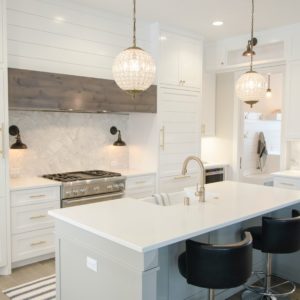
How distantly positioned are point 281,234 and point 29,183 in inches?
101

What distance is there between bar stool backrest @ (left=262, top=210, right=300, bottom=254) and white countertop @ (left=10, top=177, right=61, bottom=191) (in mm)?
2237

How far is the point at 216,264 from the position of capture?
2.04m

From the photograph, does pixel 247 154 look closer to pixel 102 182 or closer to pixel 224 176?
pixel 224 176

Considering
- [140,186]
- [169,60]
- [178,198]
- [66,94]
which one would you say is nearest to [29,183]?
[66,94]

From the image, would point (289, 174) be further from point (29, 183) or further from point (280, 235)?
point (29, 183)

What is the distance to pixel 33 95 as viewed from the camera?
3.69 metres

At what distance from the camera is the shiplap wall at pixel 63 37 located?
12.1ft

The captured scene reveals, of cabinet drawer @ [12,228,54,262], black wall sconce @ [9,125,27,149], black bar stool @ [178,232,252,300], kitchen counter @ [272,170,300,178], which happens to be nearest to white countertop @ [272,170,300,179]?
kitchen counter @ [272,170,300,178]

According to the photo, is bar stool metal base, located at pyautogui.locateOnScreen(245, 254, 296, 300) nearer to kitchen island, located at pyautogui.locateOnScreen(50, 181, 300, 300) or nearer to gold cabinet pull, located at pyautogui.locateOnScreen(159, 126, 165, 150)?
kitchen island, located at pyautogui.locateOnScreen(50, 181, 300, 300)

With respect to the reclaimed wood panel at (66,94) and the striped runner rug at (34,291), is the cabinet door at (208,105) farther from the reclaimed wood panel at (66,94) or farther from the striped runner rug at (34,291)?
the striped runner rug at (34,291)

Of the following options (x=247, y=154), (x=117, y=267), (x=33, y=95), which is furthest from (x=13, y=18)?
(x=247, y=154)

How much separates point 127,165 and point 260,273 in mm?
2573

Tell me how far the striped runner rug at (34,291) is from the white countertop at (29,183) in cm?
93

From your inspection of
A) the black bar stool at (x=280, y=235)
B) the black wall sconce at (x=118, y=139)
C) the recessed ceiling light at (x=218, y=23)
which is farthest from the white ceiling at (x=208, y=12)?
the black bar stool at (x=280, y=235)
